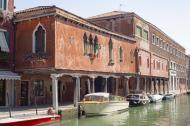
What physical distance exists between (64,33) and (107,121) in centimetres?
685

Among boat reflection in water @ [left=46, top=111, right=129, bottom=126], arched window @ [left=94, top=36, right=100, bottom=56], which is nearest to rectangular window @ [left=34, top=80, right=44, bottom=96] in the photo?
arched window @ [left=94, top=36, right=100, bottom=56]

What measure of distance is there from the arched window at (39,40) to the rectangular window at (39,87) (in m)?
4.43

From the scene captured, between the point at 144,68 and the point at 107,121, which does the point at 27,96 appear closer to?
the point at 107,121

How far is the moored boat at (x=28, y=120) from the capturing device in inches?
678

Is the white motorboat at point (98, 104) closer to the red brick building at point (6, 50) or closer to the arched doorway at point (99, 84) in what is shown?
the red brick building at point (6, 50)

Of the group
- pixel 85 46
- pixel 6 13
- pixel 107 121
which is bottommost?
pixel 107 121

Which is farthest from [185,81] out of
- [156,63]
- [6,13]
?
[6,13]

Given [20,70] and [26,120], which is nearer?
[26,120]

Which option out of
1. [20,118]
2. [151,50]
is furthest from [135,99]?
[20,118]

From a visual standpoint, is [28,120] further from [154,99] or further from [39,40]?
[154,99]

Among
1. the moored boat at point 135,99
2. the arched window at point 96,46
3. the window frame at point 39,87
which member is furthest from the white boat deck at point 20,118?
the moored boat at point 135,99

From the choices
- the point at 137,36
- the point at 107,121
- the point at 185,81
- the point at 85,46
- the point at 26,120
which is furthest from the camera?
the point at 185,81

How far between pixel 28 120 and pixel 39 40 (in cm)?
691

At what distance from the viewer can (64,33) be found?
2347 cm
